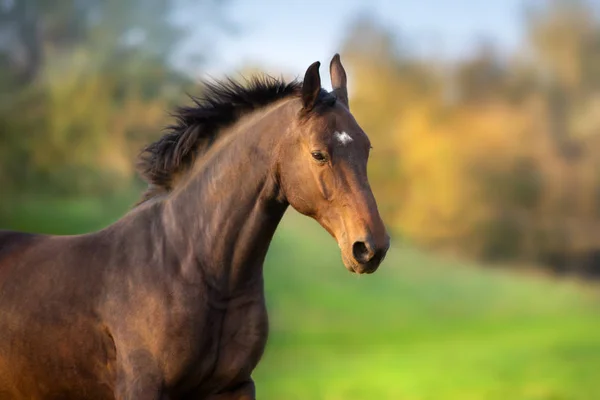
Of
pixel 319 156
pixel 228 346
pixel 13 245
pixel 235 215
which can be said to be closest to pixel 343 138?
pixel 319 156

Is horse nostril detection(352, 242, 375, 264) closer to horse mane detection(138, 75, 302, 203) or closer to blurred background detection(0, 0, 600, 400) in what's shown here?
horse mane detection(138, 75, 302, 203)

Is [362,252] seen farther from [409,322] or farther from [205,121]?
[409,322]

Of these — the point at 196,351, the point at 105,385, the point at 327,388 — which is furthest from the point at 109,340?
the point at 327,388

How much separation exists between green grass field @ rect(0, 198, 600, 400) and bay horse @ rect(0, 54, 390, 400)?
743 cm

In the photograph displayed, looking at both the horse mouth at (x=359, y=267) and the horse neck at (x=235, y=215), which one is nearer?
the horse mouth at (x=359, y=267)

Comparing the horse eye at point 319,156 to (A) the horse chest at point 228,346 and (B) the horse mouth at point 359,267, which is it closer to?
(B) the horse mouth at point 359,267

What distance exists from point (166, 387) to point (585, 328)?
11.0 meters

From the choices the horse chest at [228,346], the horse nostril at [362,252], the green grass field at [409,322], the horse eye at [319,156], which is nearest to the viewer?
the horse nostril at [362,252]

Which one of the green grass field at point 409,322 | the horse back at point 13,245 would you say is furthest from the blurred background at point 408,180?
the horse back at point 13,245

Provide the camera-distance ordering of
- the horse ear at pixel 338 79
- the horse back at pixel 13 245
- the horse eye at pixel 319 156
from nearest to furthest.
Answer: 1. the horse eye at pixel 319 156
2. the horse ear at pixel 338 79
3. the horse back at pixel 13 245

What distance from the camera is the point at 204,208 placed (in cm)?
313

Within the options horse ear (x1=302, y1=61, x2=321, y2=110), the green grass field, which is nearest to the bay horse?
horse ear (x1=302, y1=61, x2=321, y2=110)

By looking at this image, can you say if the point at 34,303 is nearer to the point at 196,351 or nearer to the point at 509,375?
the point at 196,351

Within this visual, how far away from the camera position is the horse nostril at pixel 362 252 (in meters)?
2.66
